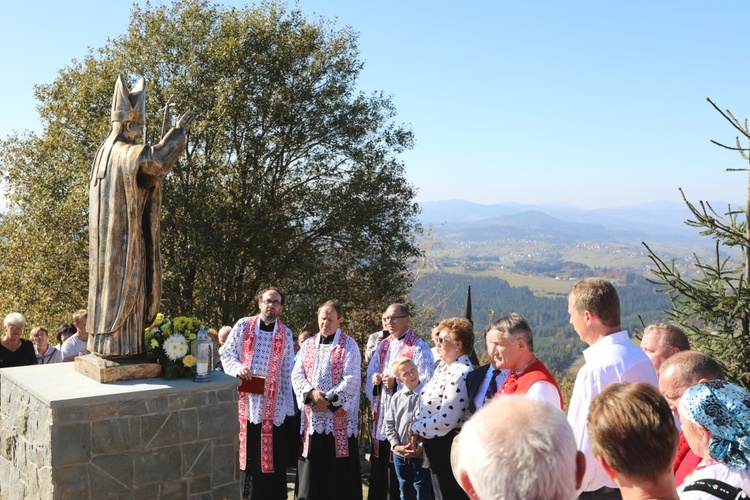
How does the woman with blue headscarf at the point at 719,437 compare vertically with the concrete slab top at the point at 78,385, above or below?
above

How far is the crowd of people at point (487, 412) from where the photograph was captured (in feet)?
6.43

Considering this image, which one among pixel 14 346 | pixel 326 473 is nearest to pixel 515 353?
pixel 326 473

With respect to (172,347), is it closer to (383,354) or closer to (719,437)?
(383,354)

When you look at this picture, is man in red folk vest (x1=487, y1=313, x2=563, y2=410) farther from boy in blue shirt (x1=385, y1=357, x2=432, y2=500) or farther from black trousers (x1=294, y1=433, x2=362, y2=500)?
black trousers (x1=294, y1=433, x2=362, y2=500)

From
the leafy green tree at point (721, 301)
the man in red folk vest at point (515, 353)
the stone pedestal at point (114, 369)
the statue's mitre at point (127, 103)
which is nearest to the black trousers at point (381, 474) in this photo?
the stone pedestal at point (114, 369)

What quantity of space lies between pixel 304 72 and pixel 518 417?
14.9 m

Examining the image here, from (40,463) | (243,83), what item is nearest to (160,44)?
(243,83)

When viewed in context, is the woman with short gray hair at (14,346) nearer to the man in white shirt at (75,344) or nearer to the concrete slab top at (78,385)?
the man in white shirt at (75,344)

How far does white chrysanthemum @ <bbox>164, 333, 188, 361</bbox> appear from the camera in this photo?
5.68 metres

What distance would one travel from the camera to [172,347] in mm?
5691

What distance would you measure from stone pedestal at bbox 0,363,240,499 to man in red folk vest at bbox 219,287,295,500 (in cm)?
99

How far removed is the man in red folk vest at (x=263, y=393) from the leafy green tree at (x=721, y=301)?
3.71 meters

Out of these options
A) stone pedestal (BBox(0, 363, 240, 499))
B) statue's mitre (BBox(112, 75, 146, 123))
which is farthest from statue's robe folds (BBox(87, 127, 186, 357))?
stone pedestal (BBox(0, 363, 240, 499))

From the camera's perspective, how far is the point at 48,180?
1526 centimetres
